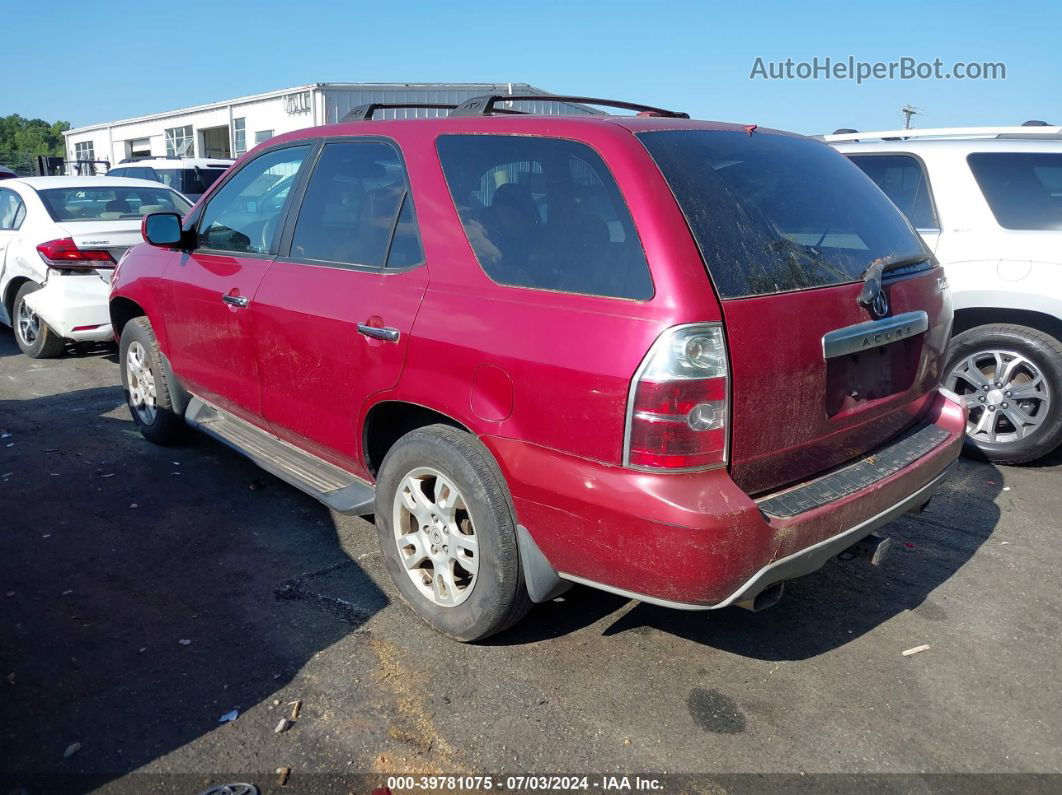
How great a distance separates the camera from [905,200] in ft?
18.0

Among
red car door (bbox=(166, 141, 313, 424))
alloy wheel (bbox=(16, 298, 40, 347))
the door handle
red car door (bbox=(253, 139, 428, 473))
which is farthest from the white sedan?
the door handle

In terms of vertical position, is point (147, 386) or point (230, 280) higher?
point (230, 280)

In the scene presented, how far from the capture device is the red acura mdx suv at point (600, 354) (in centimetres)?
241

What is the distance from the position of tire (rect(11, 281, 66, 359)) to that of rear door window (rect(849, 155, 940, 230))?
22.6 ft

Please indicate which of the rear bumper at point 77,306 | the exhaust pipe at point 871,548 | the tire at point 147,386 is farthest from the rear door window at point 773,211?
the rear bumper at point 77,306

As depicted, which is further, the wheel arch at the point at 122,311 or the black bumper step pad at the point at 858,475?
the wheel arch at the point at 122,311

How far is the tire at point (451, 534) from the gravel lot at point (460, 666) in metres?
0.17

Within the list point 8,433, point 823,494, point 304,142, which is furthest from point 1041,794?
point 8,433

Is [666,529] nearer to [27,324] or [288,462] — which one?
[288,462]

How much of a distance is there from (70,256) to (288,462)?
14.5ft

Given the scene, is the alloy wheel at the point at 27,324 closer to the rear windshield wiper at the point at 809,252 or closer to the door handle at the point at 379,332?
the door handle at the point at 379,332

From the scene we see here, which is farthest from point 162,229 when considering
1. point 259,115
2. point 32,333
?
point 259,115

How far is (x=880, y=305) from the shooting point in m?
2.86

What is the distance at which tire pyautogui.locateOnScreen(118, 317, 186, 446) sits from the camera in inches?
193
